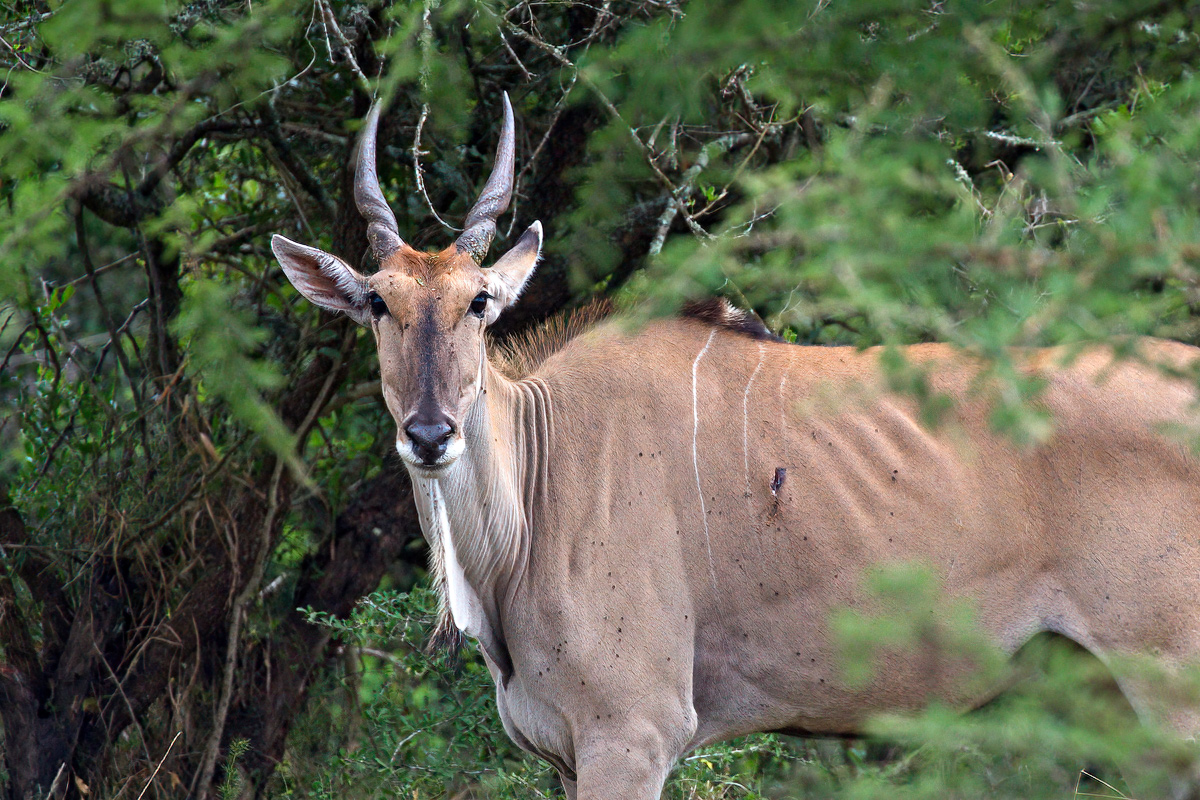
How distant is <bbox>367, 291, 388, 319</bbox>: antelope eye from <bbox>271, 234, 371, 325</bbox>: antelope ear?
68 millimetres

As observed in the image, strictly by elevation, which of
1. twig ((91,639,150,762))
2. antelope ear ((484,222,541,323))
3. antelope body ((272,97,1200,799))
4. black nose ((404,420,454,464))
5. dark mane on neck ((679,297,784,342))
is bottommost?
twig ((91,639,150,762))

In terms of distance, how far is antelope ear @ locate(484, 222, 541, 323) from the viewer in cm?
352

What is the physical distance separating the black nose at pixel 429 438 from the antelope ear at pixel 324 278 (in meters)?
0.57

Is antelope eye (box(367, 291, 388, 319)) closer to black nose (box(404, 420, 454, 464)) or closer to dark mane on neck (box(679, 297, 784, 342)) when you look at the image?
black nose (box(404, 420, 454, 464))

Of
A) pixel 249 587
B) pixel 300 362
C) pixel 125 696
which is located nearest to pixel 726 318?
pixel 300 362

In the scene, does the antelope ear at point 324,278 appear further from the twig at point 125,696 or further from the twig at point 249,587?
the twig at point 125,696

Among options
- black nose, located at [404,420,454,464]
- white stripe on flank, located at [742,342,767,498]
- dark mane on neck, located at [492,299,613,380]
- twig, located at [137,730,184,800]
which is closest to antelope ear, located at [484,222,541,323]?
dark mane on neck, located at [492,299,613,380]

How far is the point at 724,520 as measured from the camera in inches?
138

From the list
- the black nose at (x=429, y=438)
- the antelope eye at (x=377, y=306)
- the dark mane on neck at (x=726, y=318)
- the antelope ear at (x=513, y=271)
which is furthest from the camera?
the dark mane on neck at (x=726, y=318)

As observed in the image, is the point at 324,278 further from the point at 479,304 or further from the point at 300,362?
the point at 300,362

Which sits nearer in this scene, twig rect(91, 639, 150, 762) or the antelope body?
the antelope body

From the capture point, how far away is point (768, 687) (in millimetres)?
3480

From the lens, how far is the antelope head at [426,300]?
123 inches

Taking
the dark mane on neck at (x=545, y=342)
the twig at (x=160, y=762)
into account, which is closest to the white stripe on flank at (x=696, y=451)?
the dark mane on neck at (x=545, y=342)
